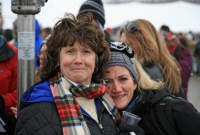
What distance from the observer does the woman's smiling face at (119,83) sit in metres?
2.38

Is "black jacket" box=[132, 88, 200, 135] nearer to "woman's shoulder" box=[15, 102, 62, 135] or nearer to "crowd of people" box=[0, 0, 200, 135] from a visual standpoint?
"crowd of people" box=[0, 0, 200, 135]

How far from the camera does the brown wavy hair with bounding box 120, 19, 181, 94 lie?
11.8 ft

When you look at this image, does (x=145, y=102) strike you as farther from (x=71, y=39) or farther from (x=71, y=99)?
(x=71, y=39)

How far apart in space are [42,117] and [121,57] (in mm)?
901

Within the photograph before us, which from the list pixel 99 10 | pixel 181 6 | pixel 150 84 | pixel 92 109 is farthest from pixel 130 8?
pixel 92 109

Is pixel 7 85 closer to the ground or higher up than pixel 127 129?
closer to the ground

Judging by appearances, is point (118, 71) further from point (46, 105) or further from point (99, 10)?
point (99, 10)

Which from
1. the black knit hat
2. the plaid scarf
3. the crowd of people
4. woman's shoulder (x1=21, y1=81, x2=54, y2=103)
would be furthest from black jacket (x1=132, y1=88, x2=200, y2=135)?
the black knit hat

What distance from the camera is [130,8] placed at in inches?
413

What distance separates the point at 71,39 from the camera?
1.98 m

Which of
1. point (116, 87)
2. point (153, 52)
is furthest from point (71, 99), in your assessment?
point (153, 52)

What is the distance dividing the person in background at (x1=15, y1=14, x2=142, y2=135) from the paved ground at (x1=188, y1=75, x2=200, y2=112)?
22.5 feet

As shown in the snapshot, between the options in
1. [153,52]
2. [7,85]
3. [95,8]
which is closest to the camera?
[7,85]

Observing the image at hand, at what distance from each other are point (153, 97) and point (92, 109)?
65 centimetres
